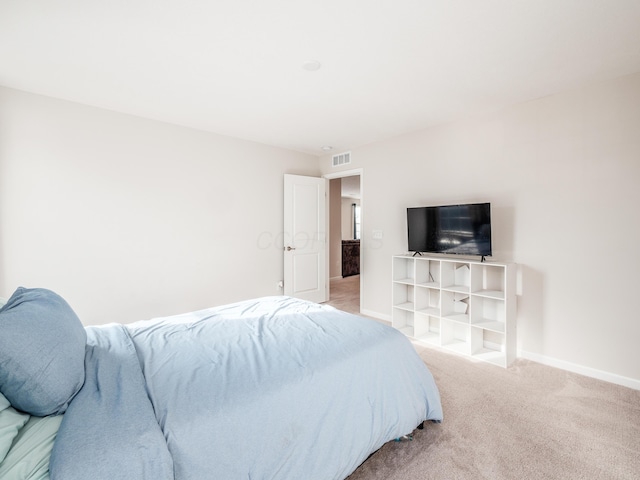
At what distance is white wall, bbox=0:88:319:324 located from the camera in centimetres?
276

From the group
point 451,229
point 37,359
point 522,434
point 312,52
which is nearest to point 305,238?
point 451,229

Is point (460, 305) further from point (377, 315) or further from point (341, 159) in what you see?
point (341, 159)

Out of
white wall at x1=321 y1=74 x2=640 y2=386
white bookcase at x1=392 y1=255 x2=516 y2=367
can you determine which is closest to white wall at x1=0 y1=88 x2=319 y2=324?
white bookcase at x1=392 y1=255 x2=516 y2=367

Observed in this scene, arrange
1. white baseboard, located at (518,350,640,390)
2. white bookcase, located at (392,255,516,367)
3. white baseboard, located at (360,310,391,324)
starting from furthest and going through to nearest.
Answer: white baseboard, located at (360,310,391,324) < white bookcase, located at (392,255,516,367) < white baseboard, located at (518,350,640,390)

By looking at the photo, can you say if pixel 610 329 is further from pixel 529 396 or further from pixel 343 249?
pixel 343 249

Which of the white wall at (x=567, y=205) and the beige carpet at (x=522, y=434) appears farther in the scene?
the white wall at (x=567, y=205)

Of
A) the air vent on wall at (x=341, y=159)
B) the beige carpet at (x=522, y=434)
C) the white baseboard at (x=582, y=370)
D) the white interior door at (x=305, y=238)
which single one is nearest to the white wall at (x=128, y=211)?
the white interior door at (x=305, y=238)

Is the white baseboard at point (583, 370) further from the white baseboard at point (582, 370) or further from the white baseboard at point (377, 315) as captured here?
the white baseboard at point (377, 315)

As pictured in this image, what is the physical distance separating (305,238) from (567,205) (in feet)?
10.6

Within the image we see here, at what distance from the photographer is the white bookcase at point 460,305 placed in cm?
291

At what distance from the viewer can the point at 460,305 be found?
11.2ft

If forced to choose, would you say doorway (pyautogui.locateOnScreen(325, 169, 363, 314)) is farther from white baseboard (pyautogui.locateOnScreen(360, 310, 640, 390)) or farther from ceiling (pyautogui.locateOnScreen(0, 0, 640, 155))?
ceiling (pyautogui.locateOnScreen(0, 0, 640, 155))

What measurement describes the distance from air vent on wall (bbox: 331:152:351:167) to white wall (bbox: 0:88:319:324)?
3.40 ft

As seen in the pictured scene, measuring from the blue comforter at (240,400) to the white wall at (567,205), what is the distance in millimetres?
1796
